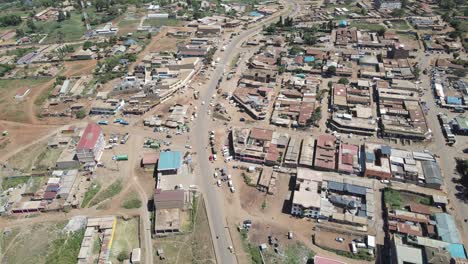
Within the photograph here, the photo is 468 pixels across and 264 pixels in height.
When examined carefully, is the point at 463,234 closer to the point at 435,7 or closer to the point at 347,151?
the point at 347,151

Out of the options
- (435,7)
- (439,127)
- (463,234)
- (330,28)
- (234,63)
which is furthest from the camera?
(435,7)

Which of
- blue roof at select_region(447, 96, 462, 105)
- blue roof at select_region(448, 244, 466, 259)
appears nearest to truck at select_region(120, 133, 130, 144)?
blue roof at select_region(448, 244, 466, 259)

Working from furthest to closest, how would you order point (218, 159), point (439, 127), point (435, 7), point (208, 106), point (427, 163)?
point (435, 7), point (208, 106), point (439, 127), point (218, 159), point (427, 163)

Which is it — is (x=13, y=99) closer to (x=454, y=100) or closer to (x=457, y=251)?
(x=457, y=251)

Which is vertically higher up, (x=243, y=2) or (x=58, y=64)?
(x=243, y=2)

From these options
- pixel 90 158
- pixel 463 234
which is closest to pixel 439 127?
pixel 463 234

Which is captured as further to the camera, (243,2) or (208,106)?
(243,2)

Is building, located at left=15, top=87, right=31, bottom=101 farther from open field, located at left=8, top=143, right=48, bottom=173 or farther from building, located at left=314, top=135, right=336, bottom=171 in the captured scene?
building, located at left=314, top=135, right=336, bottom=171

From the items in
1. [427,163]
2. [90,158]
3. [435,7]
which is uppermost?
[435,7]
